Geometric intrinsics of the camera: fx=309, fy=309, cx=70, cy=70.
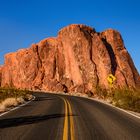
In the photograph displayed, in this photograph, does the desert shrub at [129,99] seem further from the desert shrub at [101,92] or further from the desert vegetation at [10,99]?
the desert shrub at [101,92]

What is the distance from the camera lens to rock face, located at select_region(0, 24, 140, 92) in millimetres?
77250

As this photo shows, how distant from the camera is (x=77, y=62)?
80188 millimetres

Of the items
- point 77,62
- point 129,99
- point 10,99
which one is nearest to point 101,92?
point 129,99

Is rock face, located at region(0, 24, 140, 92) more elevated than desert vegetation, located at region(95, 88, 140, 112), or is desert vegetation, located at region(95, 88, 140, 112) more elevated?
rock face, located at region(0, 24, 140, 92)

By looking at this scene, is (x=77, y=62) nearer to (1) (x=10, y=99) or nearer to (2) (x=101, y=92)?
(2) (x=101, y=92)

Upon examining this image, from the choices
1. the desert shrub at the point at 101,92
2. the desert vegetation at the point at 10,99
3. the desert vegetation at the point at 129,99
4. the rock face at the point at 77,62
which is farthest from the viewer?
the rock face at the point at 77,62

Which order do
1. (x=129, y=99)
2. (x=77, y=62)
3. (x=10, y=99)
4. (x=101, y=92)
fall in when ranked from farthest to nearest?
(x=77, y=62), (x=101, y=92), (x=10, y=99), (x=129, y=99)

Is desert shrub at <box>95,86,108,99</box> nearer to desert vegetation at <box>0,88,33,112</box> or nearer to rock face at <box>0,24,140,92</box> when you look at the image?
desert vegetation at <box>0,88,33,112</box>

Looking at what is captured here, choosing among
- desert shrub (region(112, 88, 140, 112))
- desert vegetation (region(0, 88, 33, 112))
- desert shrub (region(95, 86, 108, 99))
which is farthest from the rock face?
desert shrub (region(112, 88, 140, 112))

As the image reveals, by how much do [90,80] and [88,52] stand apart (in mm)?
7968

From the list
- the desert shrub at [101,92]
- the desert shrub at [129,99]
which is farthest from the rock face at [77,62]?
the desert shrub at [129,99]

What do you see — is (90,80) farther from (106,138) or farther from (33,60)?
(106,138)

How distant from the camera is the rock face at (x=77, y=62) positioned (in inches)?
3041

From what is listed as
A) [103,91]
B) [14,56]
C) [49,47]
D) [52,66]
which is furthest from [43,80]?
[103,91]
